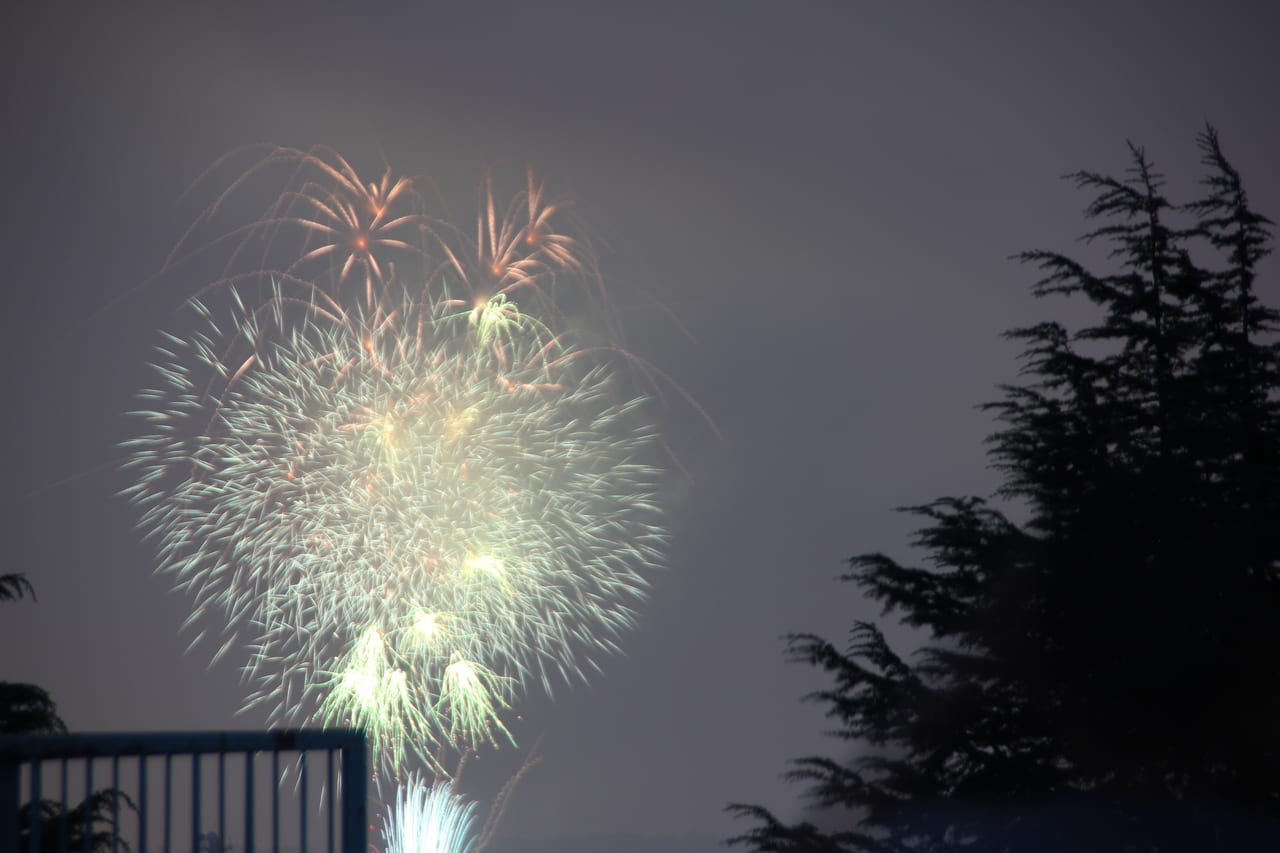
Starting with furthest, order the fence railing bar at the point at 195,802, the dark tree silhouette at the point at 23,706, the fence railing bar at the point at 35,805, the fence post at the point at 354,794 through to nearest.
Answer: the dark tree silhouette at the point at 23,706
the fence post at the point at 354,794
the fence railing bar at the point at 195,802
the fence railing bar at the point at 35,805

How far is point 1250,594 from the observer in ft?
69.2

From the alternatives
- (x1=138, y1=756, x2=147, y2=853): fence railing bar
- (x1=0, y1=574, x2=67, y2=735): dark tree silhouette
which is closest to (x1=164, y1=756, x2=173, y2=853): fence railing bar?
(x1=138, y1=756, x2=147, y2=853): fence railing bar

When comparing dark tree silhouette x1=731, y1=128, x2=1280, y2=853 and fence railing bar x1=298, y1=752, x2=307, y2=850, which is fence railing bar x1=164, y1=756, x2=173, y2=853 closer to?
fence railing bar x1=298, y1=752, x2=307, y2=850

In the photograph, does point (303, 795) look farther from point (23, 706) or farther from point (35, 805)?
point (23, 706)

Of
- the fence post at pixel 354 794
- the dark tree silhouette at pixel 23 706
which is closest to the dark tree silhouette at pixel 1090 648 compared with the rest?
the dark tree silhouette at pixel 23 706

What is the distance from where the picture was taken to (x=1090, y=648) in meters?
21.6

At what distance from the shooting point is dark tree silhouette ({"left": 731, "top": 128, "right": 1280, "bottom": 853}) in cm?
2008

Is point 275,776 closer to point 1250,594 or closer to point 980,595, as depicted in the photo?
point 980,595

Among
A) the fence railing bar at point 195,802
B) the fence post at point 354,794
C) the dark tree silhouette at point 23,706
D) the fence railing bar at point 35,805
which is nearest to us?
the fence railing bar at point 35,805

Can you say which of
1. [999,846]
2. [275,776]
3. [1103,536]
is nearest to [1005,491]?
[1103,536]

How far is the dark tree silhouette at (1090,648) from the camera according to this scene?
65.9 ft

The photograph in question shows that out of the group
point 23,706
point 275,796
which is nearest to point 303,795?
point 275,796

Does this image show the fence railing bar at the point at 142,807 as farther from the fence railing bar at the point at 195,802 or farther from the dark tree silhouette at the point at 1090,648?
the dark tree silhouette at the point at 1090,648

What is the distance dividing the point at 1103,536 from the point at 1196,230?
7196mm
